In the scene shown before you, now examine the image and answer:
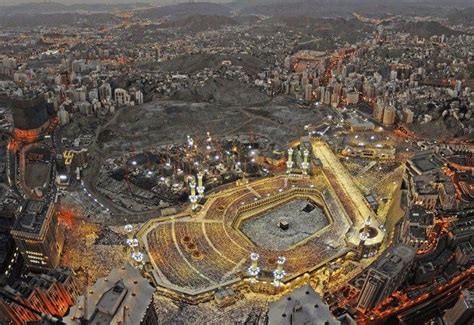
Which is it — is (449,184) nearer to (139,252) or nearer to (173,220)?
(173,220)

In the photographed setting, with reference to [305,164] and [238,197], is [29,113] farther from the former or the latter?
[305,164]

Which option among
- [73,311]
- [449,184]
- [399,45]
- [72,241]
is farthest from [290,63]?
[73,311]

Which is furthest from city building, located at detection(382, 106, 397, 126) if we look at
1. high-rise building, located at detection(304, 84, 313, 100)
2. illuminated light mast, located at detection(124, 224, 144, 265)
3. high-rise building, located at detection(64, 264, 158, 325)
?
high-rise building, located at detection(64, 264, 158, 325)

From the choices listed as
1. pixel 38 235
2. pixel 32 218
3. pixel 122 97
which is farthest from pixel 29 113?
pixel 38 235

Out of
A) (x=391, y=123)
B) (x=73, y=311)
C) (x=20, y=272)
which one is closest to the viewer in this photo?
(x=73, y=311)

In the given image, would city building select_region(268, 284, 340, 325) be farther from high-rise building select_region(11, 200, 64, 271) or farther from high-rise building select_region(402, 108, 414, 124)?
high-rise building select_region(402, 108, 414, 124)

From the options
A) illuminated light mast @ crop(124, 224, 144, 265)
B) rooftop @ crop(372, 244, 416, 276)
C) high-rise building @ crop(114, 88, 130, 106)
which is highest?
high-rise building @ crop(114, 88, 130, 106)
